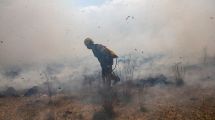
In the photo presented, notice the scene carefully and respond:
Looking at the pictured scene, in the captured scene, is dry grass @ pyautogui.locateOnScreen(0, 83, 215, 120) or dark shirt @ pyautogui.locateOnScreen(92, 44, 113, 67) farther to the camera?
dark shirt @ pyautogui.locateOnScreen(92, 44, 113, 67)

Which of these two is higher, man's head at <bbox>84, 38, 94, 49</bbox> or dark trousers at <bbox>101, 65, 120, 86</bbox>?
man's head at <bbox>84, 38, 94, 49</bbox>

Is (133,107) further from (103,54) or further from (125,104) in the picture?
(103,54)

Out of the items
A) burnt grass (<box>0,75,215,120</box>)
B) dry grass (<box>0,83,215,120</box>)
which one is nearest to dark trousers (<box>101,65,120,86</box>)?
burnt grass (<box>0,75,215,120</box>)

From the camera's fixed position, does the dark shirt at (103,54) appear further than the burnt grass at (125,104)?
Yes

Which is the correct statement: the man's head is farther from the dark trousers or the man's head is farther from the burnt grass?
the burnt grass

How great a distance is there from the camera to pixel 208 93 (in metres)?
10.8

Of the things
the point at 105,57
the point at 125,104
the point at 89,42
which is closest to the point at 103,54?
the point at 105,57

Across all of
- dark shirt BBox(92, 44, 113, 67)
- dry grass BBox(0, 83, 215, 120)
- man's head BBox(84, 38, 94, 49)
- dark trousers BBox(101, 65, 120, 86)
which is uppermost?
man's head BBox(84, 38, 94, 49)

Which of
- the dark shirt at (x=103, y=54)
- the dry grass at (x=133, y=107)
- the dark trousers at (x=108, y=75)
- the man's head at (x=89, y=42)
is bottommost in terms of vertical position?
the dry grass at (x=133, y=107)

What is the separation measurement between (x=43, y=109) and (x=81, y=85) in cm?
224

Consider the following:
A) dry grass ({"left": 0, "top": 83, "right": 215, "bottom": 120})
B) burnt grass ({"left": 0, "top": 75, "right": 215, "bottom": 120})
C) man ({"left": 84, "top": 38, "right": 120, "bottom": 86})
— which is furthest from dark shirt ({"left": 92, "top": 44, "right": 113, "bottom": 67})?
dry grass ({"left": 0, "top": 83, "right": 215, "bottom": 120})

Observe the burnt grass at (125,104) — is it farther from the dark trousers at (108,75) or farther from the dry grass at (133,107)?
the dark trousers at (108,75)

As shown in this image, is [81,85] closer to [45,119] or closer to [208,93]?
[45,119]

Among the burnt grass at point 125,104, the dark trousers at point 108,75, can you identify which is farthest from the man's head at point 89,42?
the burnt grass at point 125,104
